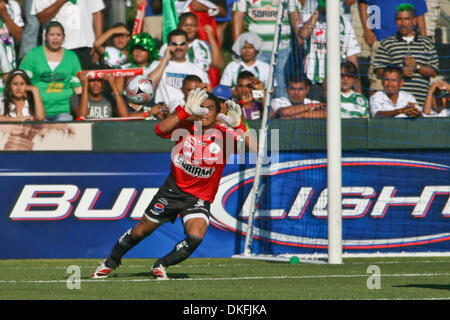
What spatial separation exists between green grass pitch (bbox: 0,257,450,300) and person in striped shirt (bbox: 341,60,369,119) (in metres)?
2.48

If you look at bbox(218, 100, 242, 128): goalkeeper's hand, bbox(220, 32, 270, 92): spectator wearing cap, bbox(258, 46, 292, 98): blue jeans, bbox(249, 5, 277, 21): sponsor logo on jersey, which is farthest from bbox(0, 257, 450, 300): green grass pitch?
bbox(249, 5, 277, 21): sponsor logo on jersey

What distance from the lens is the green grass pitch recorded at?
7586mm

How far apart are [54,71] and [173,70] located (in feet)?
6.32

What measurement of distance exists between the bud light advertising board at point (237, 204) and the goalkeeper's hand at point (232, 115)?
3.80 meters

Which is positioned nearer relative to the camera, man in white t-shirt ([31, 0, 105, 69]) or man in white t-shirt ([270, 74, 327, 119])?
man in white t-shirt ([270, 74, 327, 119])

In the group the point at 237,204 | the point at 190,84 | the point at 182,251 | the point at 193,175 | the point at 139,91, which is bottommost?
Result: the point at 237,204

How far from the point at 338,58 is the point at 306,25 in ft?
7.14

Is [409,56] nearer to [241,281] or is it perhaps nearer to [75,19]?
[75,19]

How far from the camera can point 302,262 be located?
12.1m

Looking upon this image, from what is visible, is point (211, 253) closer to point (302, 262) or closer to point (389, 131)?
point (302, 262)

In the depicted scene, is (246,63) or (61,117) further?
(246,63)

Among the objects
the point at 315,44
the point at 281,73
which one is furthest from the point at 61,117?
the point at 315,44

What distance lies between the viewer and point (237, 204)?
13453mm

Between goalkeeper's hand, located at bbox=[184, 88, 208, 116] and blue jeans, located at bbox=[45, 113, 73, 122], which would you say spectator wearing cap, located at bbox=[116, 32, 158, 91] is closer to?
blue jeans, located at bbox=[45, 113, 73, 122]
